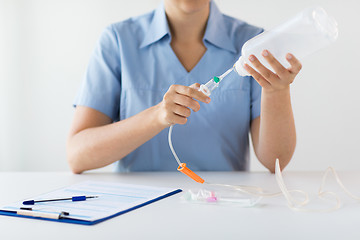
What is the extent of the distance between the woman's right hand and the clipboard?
0.16 m

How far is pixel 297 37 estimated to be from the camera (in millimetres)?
825

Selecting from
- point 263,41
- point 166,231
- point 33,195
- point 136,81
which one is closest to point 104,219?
point 166,231

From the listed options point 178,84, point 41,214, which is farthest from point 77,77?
point 41,214

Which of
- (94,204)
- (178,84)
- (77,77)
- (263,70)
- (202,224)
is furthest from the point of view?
(77,77)

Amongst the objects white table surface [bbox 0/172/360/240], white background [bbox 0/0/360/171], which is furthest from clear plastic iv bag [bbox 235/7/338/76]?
white background [bbox 0/0/360/171]

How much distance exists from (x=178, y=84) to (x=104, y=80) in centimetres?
23

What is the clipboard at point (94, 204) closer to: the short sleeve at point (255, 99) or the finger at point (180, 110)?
the finger at point (180, 110)

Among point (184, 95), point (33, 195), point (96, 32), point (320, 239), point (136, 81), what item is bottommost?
point (320, 239)

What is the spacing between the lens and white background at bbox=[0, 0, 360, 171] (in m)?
2.31

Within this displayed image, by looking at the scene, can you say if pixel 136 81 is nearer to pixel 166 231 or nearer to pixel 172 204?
pixel 172 204

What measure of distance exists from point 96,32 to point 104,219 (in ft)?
6.40

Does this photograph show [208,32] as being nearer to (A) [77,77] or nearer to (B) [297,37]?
(B) [297,37]

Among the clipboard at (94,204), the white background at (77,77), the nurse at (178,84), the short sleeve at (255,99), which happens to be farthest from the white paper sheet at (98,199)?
the white background at (77,77)

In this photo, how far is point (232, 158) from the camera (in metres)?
1.31
